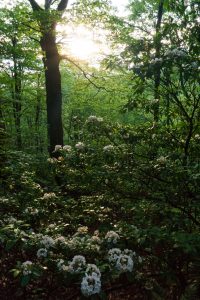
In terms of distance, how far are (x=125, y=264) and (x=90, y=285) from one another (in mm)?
418

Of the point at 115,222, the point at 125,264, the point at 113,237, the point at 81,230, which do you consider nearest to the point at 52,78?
the point at 115,222

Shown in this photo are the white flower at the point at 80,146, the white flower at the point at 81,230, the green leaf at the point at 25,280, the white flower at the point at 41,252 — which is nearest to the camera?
the green leaf at the point at 25,280

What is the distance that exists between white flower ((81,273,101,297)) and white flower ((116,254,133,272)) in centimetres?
30

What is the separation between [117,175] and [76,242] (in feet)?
3.55

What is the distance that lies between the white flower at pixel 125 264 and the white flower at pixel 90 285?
11.7 inches

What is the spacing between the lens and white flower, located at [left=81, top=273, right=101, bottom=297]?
284cm

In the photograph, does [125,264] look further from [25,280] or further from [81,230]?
[81,230]

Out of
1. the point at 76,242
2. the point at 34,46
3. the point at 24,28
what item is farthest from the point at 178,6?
the point at 34,46

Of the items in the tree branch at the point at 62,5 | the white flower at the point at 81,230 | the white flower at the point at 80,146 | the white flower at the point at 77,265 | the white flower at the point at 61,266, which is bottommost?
the white flower at the point at 81,230

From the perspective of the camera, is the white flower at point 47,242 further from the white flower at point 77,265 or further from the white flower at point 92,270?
the white flower at point 92,270

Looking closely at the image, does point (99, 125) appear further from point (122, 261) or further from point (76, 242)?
point (122, 261)

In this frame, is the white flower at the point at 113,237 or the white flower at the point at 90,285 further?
the white flower at the point at 113,237

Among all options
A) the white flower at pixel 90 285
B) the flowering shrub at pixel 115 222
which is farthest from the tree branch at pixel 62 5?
the white flower at pixel 90 285

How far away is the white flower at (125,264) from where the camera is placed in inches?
122
